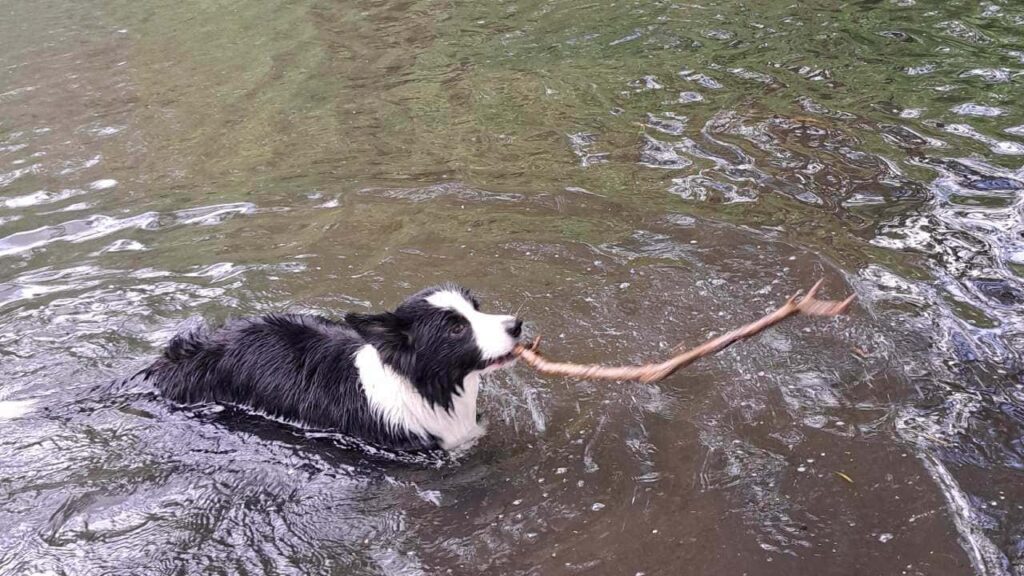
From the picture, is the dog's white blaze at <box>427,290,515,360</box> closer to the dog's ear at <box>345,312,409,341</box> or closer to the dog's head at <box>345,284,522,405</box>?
the dog's head at <box>345,284,522,405</box>

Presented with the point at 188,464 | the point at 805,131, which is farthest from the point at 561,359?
the point at 805,131

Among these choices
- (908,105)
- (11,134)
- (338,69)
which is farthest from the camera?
(338,69)

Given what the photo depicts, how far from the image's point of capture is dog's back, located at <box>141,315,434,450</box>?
4.64m

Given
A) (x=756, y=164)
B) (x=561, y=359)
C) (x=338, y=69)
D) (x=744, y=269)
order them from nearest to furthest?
1. (x=561, y=359)
2. (x=744, y=269)
3. (x=756, y=164)
4. (x=338, y=69)

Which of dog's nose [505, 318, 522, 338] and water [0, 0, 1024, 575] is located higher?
dog's nose [505, 318, 522, 338]

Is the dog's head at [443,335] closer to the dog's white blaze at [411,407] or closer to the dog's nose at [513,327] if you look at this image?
the dog's nose at [513,327]

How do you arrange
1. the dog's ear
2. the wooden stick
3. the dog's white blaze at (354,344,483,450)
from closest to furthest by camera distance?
1. the wooden stick
2. the dog's ear
3. the dog's white blaze at (354,344,483,450)

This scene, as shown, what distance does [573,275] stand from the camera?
19.4ft

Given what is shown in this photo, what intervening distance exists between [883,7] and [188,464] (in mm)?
9327

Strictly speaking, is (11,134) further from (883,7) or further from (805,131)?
(883,7)

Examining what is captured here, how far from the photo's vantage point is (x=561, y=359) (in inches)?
204

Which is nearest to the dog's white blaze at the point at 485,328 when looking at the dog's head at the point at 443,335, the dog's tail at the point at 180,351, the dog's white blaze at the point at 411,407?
the dog's head at the point at 443,335

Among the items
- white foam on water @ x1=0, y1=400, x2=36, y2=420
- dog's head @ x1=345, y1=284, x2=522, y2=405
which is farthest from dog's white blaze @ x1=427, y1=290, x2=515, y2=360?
white foam on water @ x1=0, y1=400, x2=36, y2=420

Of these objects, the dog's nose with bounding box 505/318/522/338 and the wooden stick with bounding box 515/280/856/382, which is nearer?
the wooden stick with bounding box 515/280/856/382
